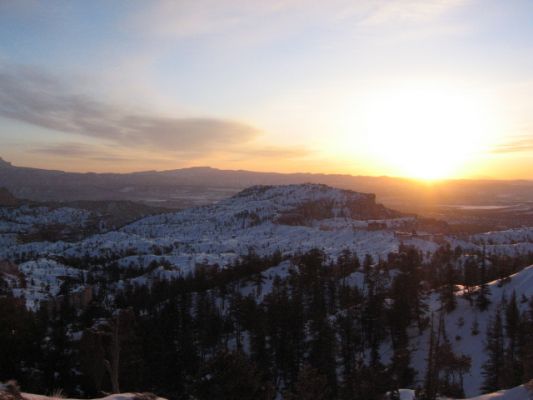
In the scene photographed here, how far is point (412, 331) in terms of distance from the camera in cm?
6312

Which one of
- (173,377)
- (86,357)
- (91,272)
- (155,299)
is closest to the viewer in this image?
(86,357)

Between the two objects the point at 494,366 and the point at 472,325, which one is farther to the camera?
the point at 472,325

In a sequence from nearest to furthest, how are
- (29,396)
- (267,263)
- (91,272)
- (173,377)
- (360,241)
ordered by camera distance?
(29,396), (173,377), (267,263), (91,272), (360,241)

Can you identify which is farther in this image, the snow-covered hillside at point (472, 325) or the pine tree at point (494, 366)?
the snow-covered hillside at point (472, 325)

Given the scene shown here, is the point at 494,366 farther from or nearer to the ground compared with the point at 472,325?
farther from the ground

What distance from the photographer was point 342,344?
55.6 metres

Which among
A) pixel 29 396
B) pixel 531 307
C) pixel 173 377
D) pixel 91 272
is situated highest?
pixel 29 396

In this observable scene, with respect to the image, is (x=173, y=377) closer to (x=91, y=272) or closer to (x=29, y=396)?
(x=29, y=396)

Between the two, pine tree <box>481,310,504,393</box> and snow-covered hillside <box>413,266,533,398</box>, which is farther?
snow-covered hillside <box>413,266,533,398</box>

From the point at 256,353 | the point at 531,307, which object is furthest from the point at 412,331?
the point at 256,353

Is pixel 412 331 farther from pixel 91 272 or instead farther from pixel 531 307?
pixel 91 272

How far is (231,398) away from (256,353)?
25.3 meters

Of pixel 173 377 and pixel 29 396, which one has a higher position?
pixel 29 396

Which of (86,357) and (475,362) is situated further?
A: (475,362)
